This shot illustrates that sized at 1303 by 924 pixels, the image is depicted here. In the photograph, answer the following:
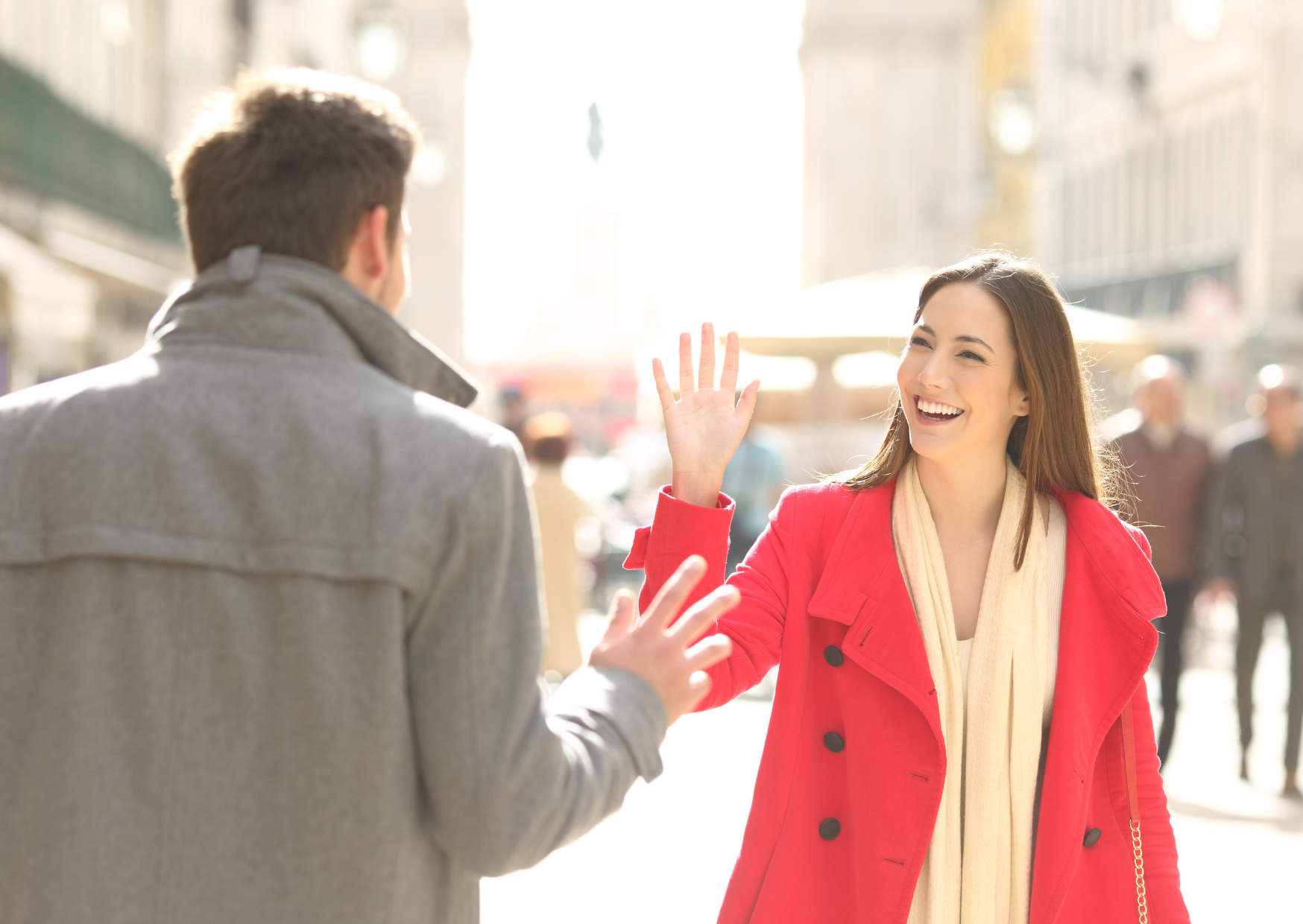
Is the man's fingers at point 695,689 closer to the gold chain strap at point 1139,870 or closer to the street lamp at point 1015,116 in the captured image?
the gold chain strap at point 1139,870

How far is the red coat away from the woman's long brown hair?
154 mm

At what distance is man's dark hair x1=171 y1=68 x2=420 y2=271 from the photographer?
1.92 metres

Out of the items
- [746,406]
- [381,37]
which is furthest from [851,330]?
[746,406]

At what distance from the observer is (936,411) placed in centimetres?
291

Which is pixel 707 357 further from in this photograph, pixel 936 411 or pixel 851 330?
pixel 851 330

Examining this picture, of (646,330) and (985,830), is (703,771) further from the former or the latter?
(646,330)

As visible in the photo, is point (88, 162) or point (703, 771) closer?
point (703, 771)

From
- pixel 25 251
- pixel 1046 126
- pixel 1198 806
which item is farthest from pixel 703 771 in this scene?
pixel 1046 126

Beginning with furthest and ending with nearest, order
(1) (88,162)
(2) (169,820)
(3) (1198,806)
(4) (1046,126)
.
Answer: (4) (1046,126)
(1) (88,162)
(3) (1198,806)
(2) (169,820)

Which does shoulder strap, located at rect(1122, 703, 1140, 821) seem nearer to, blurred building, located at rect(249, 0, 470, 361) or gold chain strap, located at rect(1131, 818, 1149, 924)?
gold chain strap, located at rect(1131, 818, 1149, 924)

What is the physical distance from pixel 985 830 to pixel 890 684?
30cm

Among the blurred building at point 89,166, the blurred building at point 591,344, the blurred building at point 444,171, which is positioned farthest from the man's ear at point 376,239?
the blurred building at point 591,344

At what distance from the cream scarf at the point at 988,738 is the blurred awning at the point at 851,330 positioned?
9.24 m

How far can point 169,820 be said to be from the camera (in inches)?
71.5
